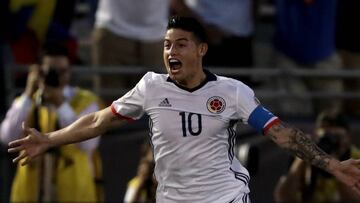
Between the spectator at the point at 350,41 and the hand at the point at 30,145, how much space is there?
172 inches

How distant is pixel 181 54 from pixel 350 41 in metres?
4.26

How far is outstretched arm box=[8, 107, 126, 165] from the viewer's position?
791 cm

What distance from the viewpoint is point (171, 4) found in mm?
11609

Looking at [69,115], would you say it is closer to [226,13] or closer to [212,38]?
[212,38]

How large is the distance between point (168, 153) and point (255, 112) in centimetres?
56

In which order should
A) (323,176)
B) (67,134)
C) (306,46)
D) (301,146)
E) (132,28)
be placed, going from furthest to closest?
(306,46) < (132,28) < (323,176) < (67,134) < (301,146)

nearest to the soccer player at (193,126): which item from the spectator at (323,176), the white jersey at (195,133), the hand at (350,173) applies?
the white jersey at (195,133)

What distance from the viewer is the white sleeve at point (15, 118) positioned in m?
10.5

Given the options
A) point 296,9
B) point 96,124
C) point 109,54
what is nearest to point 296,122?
point 296,9

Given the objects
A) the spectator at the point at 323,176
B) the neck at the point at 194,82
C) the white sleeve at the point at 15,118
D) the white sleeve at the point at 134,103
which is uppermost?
the neck at the point at 194,82

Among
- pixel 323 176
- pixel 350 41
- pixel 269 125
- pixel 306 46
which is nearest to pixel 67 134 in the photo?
pixel 269 125

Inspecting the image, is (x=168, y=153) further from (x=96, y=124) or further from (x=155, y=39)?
(x=155, y=39)

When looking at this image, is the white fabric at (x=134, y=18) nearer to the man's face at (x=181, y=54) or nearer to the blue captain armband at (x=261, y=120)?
the man's face at (x=181, y=54)

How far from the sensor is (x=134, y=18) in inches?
453
